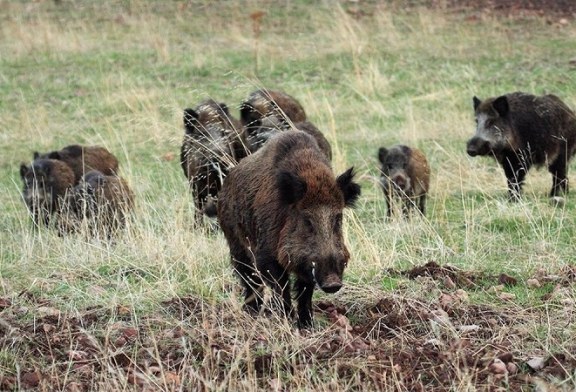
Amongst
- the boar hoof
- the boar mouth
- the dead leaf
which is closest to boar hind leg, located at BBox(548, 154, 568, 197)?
the boar hoof

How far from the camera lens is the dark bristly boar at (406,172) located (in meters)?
12.7

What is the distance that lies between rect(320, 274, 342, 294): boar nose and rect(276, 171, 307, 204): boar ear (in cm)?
59

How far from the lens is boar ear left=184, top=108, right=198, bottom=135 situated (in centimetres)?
1175

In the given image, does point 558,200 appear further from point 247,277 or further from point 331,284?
point 331,284

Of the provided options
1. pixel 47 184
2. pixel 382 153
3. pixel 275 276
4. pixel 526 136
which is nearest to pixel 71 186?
pixel 47 184

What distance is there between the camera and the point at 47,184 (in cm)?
1292

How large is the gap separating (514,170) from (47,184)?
5.50 metres

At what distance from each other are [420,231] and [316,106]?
8.25 meters

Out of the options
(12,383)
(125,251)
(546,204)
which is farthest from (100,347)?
(546,204)

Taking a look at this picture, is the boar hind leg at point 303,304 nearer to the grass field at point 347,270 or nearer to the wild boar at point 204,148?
the grass field at point 347,270

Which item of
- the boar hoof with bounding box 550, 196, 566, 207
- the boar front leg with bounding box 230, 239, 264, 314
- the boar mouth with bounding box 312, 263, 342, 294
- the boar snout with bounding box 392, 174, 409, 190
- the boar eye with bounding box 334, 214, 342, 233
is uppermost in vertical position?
the boar eye with bounding box 334, 214, 342, 233

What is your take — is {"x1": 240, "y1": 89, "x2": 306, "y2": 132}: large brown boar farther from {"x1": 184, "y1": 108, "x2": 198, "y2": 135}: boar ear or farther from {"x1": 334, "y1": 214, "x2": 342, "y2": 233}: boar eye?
{"x1": 334, "y1": 214, "x2": 342, "y2": 233}: boar eye

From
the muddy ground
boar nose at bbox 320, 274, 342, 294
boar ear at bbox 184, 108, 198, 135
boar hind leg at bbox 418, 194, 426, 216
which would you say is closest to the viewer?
the muddy ground

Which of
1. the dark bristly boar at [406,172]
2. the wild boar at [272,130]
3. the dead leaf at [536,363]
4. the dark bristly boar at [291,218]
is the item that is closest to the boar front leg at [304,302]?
the dark bristly boar at [291,218]
